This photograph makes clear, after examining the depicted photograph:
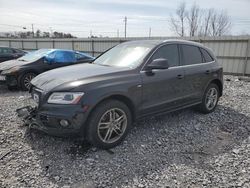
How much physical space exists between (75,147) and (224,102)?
4448mm

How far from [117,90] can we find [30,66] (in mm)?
4974

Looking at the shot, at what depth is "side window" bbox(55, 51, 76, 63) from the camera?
803 cm

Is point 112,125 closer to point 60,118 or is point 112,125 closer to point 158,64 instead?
point 60,118

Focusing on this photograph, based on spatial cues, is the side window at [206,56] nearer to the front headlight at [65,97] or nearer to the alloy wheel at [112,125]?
the alloy wheel at [112,125]

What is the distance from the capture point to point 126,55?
13.5ft

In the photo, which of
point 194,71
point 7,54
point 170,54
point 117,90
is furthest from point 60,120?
point 7,54

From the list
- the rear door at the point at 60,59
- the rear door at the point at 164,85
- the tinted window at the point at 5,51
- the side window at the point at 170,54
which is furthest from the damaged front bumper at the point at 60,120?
the tinted window at the point at 5,51

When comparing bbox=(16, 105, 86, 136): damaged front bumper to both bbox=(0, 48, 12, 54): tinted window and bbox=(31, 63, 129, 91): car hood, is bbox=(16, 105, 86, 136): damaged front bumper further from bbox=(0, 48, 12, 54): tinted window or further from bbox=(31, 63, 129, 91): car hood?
bbox=(0, 48, 12, 54): tinted window

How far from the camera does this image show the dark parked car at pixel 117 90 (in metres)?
3.05

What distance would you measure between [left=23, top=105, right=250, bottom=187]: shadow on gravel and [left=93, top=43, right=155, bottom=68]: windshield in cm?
125

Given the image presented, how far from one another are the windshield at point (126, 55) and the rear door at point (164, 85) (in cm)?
20

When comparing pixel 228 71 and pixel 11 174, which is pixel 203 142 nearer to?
pixel 11 174

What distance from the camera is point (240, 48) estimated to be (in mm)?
11586

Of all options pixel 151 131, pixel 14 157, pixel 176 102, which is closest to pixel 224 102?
pixel 176 102
